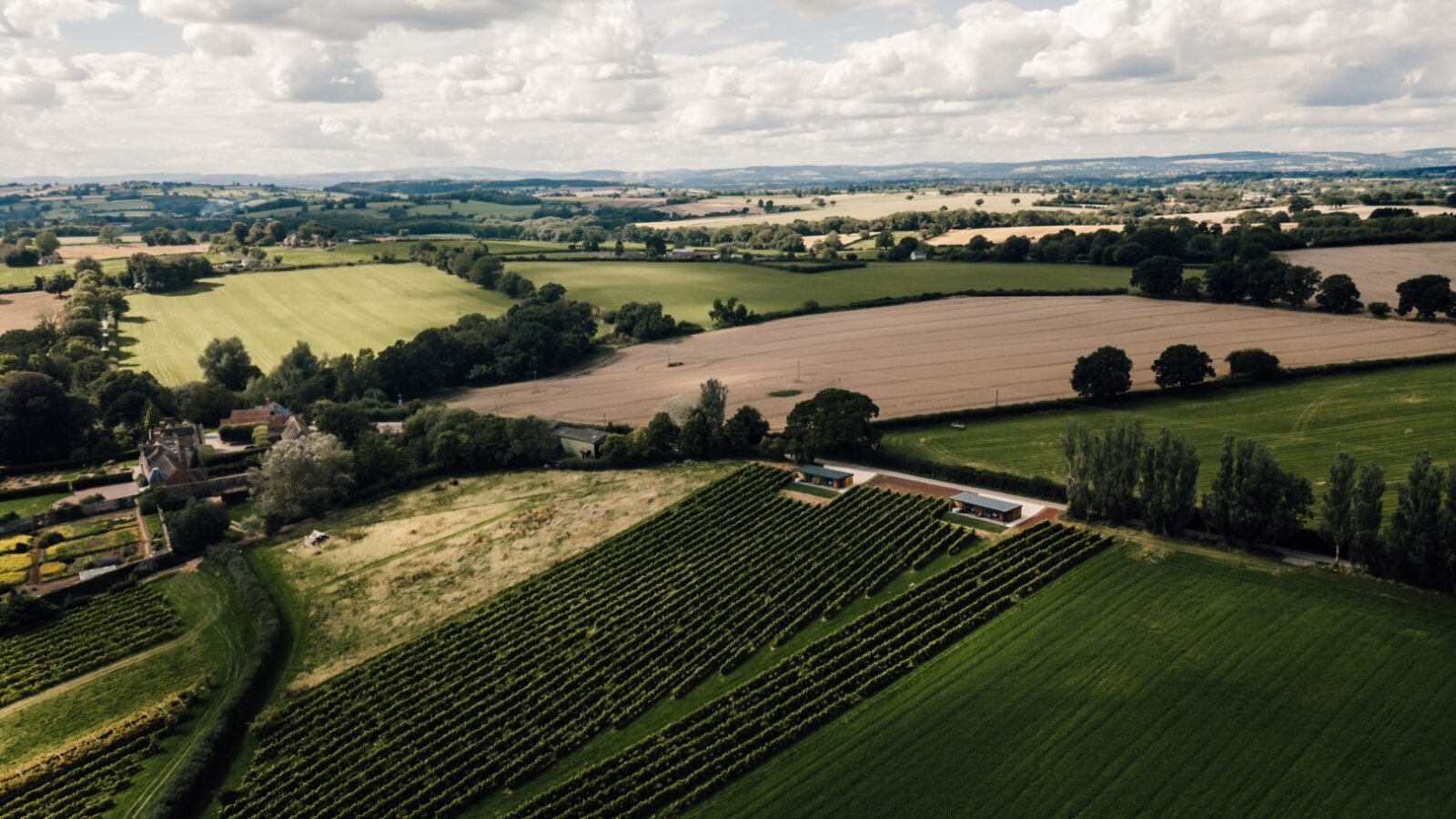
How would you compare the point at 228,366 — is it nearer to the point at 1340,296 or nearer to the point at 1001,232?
the point at 1340,296

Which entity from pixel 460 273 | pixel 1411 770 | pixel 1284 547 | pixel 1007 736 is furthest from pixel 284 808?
pixel 460 273

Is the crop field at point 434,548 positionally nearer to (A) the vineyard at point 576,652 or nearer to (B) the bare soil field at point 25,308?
(A) the vineyard at point 576,652

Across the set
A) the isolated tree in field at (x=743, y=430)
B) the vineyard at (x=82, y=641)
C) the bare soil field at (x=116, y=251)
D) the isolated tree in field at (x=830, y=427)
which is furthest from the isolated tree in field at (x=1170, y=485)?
the bare soil field at (x=116, y=251)

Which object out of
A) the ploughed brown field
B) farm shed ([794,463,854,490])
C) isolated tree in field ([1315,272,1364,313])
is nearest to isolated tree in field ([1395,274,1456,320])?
the ploughed brown field

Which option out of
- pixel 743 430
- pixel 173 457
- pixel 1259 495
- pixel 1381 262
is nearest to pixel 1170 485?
pixel 1259 495

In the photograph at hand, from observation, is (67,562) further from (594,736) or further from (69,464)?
(594,736)

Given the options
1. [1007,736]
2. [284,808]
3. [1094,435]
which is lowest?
[284,808]

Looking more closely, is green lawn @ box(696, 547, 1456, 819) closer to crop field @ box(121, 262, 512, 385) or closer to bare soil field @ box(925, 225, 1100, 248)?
crop field @ box(121, 262, 512, 385)

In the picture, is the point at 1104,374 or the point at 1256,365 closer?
the point at 1104,374
